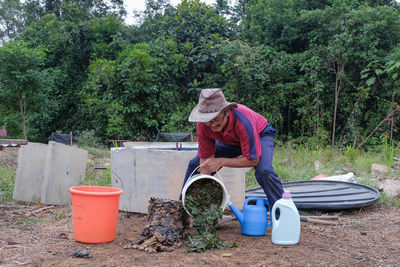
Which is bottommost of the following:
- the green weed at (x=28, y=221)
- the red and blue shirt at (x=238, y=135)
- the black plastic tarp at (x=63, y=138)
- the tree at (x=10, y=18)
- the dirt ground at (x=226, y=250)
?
the green weed at (x=28, y=221)

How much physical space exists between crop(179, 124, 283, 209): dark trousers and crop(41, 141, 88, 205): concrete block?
1827 millimetres

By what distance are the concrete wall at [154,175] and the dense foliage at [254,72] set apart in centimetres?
720

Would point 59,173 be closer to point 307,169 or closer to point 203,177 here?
point 203,177

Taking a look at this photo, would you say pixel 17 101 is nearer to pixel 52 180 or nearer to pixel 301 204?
pixel 52 180

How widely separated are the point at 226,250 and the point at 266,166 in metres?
0.67

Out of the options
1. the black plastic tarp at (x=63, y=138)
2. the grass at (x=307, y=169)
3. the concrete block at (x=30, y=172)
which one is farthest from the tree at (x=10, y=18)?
the concrete block at (x=30, y=172)

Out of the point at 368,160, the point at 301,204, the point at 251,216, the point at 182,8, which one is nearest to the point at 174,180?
the point at 251,216

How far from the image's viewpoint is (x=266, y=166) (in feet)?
9.09

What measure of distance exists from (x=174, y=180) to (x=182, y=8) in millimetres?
10269

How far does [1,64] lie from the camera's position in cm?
1166

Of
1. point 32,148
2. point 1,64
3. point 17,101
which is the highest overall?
point 1,64

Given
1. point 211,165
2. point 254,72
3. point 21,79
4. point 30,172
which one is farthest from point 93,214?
point 21,79

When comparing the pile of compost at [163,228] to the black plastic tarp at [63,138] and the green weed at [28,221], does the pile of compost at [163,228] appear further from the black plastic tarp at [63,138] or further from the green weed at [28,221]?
the black plastic tarp at [63,138]

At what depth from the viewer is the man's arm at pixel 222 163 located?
277 centimetres
